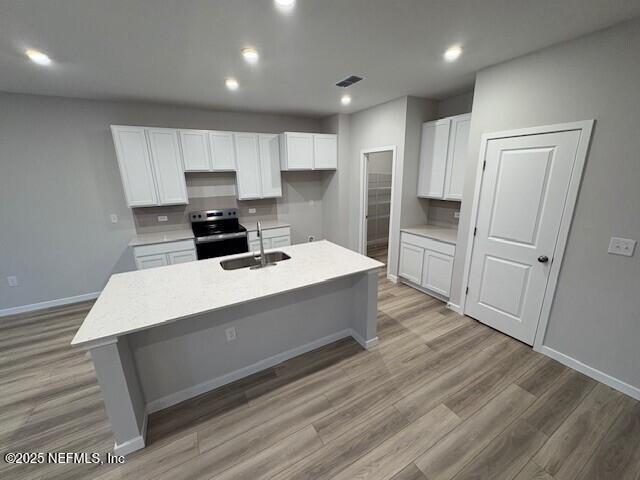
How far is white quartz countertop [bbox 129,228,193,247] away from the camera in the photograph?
10.8ft

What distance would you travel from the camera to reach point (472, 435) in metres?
1.65

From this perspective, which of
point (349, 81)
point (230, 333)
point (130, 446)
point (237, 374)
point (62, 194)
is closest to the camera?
point (130, 446)

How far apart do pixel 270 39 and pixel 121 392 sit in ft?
8.42

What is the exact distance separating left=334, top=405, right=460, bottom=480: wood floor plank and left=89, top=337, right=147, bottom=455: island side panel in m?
1.27

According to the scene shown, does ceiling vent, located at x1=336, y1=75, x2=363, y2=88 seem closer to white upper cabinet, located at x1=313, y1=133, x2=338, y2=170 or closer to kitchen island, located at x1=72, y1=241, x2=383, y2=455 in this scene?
white upper cabinet, located at x1=313, y1=133, x2=338, y2=170

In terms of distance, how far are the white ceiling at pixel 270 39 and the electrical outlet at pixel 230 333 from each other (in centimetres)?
217

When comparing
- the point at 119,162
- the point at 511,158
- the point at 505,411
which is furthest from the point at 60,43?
the point at 505,411

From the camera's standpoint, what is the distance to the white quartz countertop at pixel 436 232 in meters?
3.16

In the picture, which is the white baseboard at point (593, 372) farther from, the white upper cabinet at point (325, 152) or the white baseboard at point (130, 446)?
the white upper cabinet at point (325, 152)

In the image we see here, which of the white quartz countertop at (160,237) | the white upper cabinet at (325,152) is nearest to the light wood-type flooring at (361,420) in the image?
the white quartz countertop at (160,237)

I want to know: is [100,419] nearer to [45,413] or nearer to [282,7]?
[45,413]

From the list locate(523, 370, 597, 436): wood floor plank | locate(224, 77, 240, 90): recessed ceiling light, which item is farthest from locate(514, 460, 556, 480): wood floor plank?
locate(224, 77, 240, 90): recessed ceiling light

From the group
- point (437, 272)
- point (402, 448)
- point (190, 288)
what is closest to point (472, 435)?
point (402, 448)

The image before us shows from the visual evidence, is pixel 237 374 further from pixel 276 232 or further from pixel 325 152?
pixel 325 152
